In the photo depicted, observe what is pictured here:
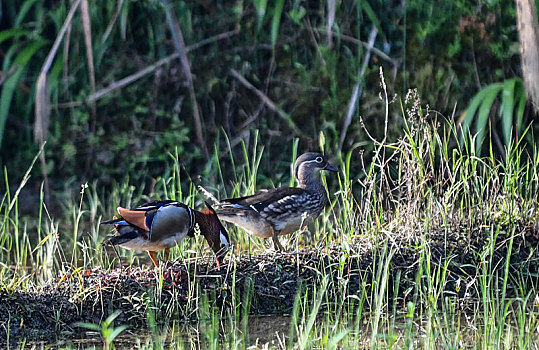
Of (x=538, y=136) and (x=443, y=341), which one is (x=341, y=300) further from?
(x=538, y=136)

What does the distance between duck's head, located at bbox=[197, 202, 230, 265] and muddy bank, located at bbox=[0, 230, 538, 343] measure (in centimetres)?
10

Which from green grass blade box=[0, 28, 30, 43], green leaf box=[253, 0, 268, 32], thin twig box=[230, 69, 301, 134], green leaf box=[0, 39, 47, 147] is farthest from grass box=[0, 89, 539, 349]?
green grass blade box=[0, 28, 30, 43]

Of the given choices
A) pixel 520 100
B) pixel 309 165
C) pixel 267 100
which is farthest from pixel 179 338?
pixel 267 100

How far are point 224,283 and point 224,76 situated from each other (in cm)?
414

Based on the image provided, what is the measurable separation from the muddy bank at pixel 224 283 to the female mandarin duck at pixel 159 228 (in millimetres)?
145

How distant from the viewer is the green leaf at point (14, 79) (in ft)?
27.7

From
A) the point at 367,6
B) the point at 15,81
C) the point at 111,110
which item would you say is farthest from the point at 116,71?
the point at 367,6

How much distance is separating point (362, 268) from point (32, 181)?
454 centimetres

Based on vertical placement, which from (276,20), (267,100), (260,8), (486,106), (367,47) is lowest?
(267,100)

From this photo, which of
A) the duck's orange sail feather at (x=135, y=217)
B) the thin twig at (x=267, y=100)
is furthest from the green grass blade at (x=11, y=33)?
the duck's orange sail feather at (x=135, y=217)

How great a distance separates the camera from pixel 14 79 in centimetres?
858

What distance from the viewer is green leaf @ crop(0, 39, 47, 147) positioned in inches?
333

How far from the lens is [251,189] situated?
21.5 ft

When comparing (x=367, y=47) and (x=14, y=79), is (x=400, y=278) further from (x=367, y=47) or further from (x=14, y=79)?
(x=14, y=79)
